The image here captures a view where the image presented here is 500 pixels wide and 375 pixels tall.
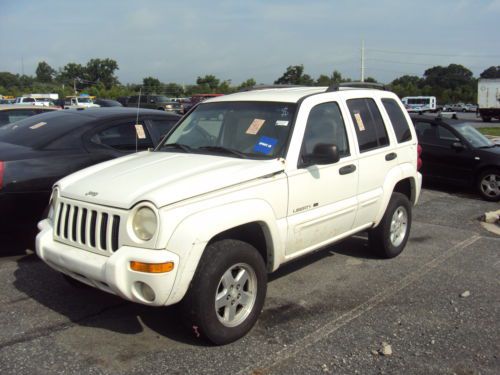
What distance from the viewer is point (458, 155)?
10180 millimetres

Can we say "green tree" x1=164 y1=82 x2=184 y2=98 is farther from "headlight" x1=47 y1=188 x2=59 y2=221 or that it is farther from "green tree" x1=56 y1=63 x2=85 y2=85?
"headlight" x1=47 y1=188 x2=59 y2=221

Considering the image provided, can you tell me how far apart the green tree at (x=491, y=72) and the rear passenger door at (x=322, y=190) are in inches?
4705

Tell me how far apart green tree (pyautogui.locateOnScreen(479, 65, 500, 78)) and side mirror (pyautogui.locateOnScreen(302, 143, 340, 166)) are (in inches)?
4729

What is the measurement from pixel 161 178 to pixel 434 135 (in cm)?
813

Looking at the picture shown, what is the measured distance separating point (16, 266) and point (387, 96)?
4461 millimetres

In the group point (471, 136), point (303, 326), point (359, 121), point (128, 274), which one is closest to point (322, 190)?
point (359, 121)

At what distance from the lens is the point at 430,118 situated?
1069 centimetres

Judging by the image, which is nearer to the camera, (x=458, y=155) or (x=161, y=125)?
(x=161, y=125)

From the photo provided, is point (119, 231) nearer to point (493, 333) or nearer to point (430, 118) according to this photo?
point (493, 333)

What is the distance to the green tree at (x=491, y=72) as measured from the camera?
4409 inches

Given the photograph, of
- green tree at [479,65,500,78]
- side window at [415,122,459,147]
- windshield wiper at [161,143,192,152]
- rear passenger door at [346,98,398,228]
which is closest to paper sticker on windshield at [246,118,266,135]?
windshield wiper at [161,143,192,152]

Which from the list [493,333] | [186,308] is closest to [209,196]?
[186,308]

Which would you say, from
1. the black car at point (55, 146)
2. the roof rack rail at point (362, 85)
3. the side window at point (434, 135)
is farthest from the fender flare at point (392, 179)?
the side window at point (434, 135)

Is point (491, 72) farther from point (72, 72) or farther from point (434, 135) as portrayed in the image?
point (434, 135)
